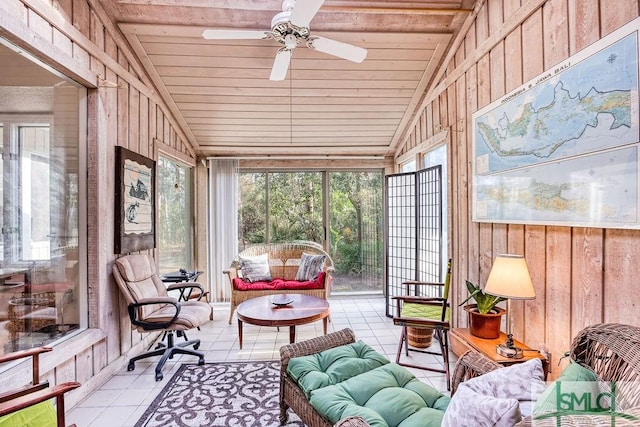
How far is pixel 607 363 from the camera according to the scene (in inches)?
47.8

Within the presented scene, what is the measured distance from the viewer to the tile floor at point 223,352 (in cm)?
220

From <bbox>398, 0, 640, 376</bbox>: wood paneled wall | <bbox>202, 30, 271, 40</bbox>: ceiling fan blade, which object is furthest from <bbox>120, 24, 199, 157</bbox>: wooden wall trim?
<bbox>398, 0, 640, 376</bbox>: wood paneled wall

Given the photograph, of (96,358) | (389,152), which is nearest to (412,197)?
(389,152)

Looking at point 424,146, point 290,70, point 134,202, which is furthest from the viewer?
point 424,146

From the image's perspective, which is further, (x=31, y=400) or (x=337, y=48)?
(x=337, y=48)

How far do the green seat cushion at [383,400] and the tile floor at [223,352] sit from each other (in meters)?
1.05

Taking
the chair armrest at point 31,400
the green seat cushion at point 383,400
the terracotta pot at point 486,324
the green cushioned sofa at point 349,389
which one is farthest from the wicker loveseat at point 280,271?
the chair armrest at point 31,400

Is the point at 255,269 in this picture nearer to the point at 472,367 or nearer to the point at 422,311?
the point at 422,311

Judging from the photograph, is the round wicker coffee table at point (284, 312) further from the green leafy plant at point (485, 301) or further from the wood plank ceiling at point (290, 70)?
the wood plank ceiling at point (290, 70)

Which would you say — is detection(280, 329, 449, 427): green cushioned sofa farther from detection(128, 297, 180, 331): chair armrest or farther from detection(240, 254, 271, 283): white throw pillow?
detection(240, 254, 271, 283): white throw pillow

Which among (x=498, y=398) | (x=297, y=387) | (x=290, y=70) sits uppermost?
(x=290, y=70)

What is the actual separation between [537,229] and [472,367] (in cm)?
110

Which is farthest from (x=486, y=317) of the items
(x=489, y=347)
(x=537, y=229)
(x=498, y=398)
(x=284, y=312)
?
(x=284, y=312)

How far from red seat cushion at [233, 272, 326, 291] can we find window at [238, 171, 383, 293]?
1.08m
